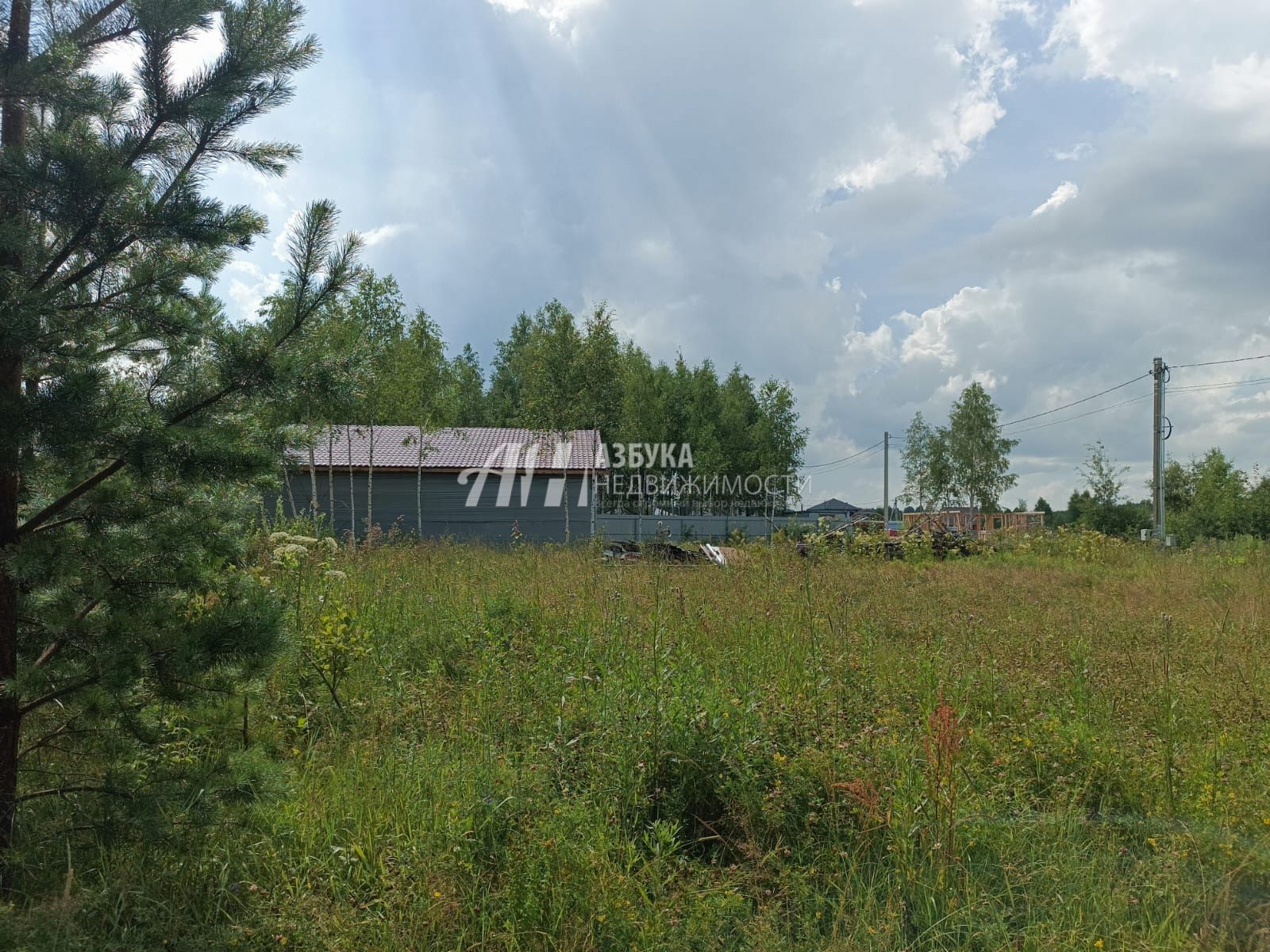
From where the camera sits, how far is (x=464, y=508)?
26.3 metres

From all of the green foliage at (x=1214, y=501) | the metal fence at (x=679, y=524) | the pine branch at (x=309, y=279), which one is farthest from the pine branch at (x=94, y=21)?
the green foliage at (x=1214, y=501)

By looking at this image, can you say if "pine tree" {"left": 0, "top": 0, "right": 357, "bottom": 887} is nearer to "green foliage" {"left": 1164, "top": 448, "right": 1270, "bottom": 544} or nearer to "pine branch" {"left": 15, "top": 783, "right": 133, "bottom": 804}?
"pine branch" {"left": 15, "top": 783, "right": 133, "bottom": 804}

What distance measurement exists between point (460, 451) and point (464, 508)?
2345 millimetres

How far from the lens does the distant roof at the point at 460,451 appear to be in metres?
25.5

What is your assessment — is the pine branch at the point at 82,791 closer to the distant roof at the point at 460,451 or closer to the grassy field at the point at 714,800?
the grassy field at the point at 714,800

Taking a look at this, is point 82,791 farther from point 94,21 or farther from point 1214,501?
point 1214,501

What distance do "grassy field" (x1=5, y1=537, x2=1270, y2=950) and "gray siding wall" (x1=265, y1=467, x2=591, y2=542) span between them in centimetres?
2012

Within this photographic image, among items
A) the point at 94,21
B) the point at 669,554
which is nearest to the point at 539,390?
the point at 669,554

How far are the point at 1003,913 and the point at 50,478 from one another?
13.5ft

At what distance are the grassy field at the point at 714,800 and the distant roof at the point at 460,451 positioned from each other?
19943mm

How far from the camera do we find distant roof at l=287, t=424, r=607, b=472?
83.7 ft

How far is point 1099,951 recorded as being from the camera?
98.2 inches

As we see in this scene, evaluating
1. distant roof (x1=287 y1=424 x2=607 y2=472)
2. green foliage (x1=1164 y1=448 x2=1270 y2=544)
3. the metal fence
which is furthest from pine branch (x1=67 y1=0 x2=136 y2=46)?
green foliage (x1=1164 y1=448 x2=1270 y2=544)

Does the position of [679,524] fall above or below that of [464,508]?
below
